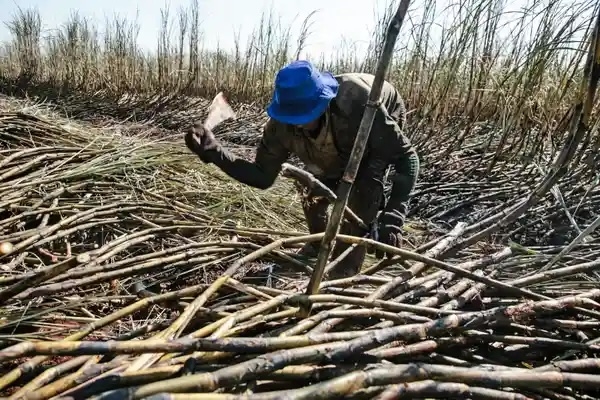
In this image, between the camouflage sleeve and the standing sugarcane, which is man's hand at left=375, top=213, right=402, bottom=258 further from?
the camouflage sleeve

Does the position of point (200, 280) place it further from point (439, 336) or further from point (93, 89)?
point (93, 89)

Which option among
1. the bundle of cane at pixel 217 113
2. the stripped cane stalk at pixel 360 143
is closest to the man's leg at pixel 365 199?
the bundle of cane at pixel 217 113

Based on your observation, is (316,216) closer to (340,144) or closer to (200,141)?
(340,144)

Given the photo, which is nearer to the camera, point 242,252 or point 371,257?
point 242,252

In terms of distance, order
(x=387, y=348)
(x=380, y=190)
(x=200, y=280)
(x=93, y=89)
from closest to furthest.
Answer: (x=387, y=348) → (x=200, y=280) → (x=380, y=190) → (x=93, y=89)

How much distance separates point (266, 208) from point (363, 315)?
2149mm

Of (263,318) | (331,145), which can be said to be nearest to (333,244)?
(263,318)

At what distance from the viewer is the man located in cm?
239

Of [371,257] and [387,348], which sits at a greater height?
[387,348]

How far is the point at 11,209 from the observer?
9.14 feet

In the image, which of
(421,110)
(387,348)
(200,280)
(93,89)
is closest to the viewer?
(387,348)

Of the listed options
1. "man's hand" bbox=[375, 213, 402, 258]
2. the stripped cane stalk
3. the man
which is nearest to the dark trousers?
the man

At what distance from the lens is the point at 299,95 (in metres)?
2.37

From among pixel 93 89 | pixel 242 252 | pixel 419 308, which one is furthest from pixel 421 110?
pixel 93 89
